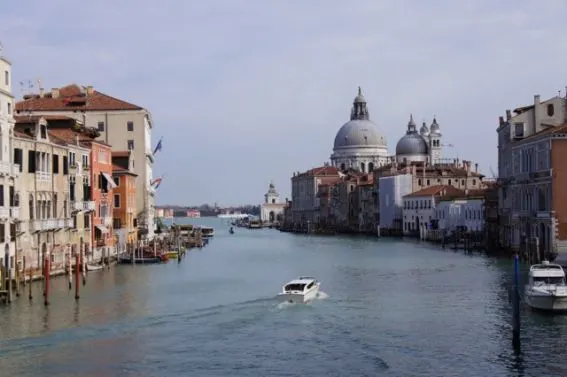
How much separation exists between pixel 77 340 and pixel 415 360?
5.85 meters

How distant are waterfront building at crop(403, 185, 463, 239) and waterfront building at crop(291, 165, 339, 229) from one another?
88.3ft

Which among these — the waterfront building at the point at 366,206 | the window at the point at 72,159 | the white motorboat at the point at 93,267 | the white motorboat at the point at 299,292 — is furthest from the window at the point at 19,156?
the waterfront building at the point at 366,206

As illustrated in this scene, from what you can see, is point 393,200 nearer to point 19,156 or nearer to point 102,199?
point 102,199

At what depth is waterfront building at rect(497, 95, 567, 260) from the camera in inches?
1273

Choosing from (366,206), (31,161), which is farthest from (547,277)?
(366,206)

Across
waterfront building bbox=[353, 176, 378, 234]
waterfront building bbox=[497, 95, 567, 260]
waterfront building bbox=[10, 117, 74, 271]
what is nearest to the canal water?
waterfront building bbox=[10, 117, 74, 271]

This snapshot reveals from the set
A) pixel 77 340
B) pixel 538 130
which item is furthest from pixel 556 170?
pixel 77 340

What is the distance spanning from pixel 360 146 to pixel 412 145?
42.7 feet

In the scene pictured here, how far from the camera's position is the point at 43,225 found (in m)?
26.8

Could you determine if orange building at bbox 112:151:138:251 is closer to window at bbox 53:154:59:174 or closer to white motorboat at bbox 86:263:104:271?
white motorboat at bbox 86:263:104:271

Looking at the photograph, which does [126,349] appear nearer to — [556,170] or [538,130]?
[556,170]

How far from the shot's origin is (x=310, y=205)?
104250mm

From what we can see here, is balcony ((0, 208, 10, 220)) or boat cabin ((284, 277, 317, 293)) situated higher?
balcony ((0, 208, 10, 220))

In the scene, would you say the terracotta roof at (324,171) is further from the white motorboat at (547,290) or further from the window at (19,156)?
the white motorboat at (547,290)
